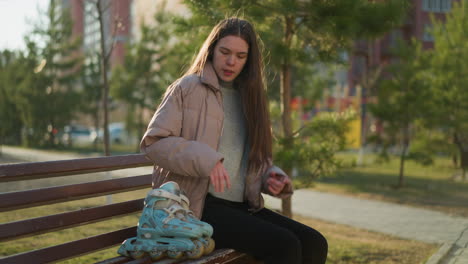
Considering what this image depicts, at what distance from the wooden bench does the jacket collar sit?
817 mm

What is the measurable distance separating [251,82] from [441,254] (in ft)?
10.1

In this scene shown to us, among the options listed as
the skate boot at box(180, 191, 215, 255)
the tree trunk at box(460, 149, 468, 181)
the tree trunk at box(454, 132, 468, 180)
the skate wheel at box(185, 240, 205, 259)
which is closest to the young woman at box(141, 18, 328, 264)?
the skate boot at box(180, 191, 215, 255)

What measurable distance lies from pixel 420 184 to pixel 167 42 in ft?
45.1

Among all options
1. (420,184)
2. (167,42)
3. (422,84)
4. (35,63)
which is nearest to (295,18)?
(422,84)

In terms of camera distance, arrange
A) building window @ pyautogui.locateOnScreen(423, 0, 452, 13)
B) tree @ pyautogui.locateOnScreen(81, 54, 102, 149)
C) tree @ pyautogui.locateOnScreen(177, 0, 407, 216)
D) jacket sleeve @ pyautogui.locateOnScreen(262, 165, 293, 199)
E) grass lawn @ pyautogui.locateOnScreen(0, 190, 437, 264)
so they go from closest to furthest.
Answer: jacket sleeve @ pyautogui.locateOnScreen(262, 165, 293, 199), tree @ pyautogui.locateOnScreen(177, 0, 407, 216), grass lawn @ pyautogui.locateOnScreen(0, 190, 437, 264), tree @ pyautogui.locateOnScreen(81, 54, 102, 149), building window @ pyautogui.locateOnScreen(423, 0, 452, 13)

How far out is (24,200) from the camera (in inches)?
108

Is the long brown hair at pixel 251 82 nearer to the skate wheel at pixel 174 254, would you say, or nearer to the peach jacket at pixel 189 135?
the peach jacket at pixel 189 135

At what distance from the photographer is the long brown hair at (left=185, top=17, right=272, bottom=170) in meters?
3.06

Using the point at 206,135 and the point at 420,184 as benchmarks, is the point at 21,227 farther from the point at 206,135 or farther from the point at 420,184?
the point at 420,184

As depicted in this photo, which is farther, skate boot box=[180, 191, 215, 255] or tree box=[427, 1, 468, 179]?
tree box=[427, 1, 468, 179]

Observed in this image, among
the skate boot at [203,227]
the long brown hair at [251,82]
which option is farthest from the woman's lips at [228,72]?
the skate boot at [203,227]

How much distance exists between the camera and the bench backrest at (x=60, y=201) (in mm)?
2689

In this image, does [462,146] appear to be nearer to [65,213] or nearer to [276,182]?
[276,182]

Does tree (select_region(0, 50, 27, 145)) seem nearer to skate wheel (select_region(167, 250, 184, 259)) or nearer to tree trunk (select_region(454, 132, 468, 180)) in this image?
tree trunk (select_region(454, 132, 468, 180))
